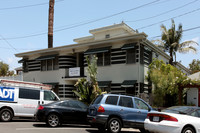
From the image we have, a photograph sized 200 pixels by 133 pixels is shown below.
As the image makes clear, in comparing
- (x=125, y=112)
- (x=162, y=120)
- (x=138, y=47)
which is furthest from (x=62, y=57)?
(x=162, y=120)

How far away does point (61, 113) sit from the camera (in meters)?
11.8

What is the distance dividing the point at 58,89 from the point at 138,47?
9.94 meters

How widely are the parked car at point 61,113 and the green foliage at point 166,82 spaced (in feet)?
24.9

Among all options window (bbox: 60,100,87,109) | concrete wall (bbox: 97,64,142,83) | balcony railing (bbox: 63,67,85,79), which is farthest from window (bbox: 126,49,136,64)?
window (bbox: 60,100,87,109)

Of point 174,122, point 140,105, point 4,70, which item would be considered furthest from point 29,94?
point 4,70

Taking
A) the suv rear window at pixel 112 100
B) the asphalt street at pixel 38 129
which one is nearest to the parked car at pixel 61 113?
the asphalt street at pixel 38 129

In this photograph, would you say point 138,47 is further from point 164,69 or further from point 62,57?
point 62,57

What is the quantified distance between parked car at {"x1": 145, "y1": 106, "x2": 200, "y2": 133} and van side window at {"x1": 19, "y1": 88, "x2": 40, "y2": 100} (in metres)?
7.95

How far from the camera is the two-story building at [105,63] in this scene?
19.4 meters

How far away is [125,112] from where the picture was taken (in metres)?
10.2

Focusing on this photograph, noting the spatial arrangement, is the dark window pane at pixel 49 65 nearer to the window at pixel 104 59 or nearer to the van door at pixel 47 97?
the window at pixel 104 59

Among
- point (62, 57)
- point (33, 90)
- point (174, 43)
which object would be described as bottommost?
point (33, 90)

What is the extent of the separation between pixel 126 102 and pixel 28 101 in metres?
6.38

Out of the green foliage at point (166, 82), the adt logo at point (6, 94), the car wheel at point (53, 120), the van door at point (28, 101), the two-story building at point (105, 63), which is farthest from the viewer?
the two-story building at point (105, 63)
